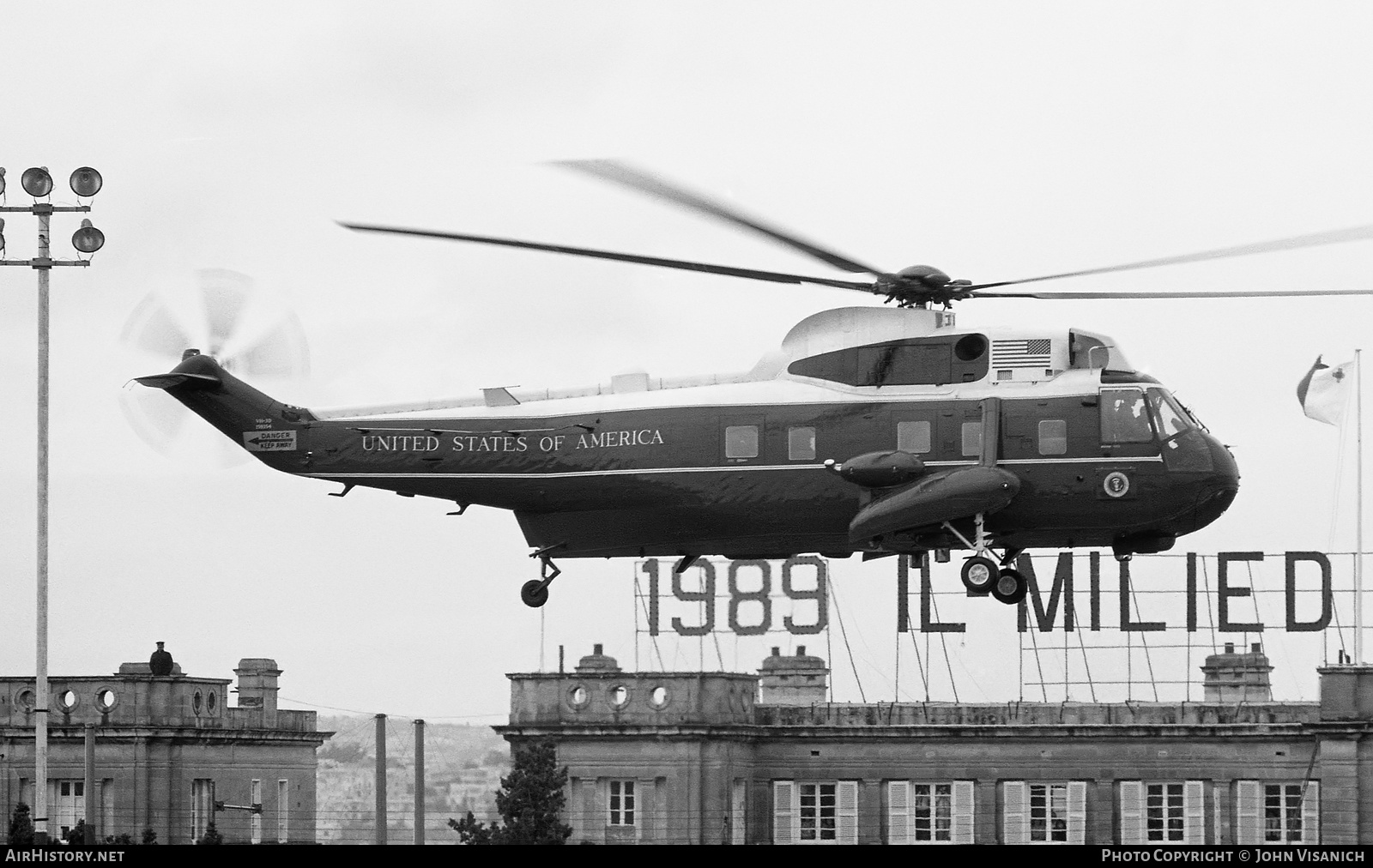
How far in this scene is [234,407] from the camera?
47.8 meters

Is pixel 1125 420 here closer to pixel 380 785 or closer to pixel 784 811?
pixel 380 785

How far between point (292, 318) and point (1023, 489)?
14849 millimetres

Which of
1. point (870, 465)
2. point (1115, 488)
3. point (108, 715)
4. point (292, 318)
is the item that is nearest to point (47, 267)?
point (292, 318)

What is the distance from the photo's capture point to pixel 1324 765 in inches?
3984

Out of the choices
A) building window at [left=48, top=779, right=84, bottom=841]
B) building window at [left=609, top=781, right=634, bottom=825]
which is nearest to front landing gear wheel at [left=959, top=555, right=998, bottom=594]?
building window at [left=609, top=781, right=634, bottom=825]

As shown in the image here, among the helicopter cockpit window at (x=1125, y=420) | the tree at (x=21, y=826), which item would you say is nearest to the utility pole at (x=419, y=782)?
the tree at (x=21, y=826)

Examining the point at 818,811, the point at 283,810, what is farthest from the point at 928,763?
the point at 283,810

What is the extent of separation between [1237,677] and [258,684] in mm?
42172

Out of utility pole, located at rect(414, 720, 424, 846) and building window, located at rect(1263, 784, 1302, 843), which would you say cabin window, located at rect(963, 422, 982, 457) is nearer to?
utility pole, located at rect(414, 720, 424, 846)

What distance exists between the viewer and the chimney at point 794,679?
11369cm

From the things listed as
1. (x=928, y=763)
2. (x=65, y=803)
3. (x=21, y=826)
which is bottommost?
(x=21, y=826)

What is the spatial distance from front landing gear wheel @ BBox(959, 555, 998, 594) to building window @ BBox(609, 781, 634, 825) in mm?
61976

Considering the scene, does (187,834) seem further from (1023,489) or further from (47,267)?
(1023,489)

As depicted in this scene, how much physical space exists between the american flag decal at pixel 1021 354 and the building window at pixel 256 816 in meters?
66.0
